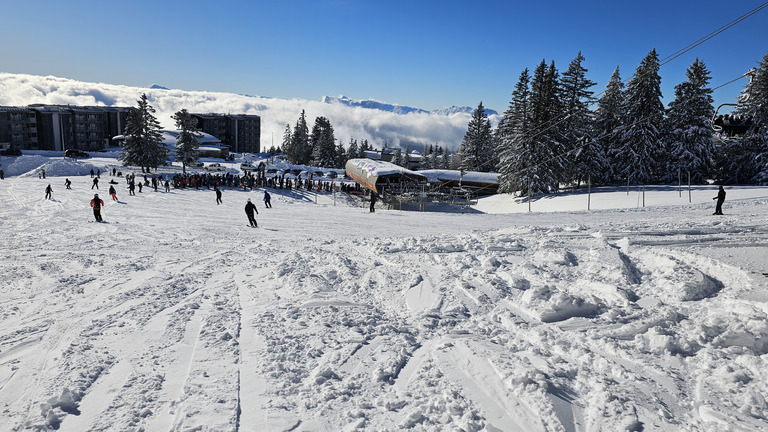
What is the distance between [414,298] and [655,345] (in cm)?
432

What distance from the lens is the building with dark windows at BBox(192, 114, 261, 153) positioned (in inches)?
4090

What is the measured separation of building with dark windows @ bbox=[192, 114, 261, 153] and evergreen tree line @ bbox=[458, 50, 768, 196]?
282 feet

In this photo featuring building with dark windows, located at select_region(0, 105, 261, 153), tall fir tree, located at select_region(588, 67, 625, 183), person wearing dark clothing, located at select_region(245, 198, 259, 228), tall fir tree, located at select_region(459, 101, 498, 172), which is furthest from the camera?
building with dark windows, located at select_region(0, 105, 261, 153)

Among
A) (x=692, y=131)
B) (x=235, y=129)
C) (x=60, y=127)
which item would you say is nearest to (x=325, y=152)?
(x=235, y=129)

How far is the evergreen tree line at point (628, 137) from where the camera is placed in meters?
35.0

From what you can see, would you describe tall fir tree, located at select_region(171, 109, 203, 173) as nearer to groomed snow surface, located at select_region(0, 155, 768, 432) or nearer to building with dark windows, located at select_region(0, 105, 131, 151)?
building with dark windows, located at select_region(0, 105, 131, 151)

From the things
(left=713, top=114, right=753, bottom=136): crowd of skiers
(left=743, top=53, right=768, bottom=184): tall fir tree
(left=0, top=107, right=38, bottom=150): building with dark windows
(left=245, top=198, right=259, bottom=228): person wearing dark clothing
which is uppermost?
(left=0, top=107, right=38, bottom=150): building with dark windows

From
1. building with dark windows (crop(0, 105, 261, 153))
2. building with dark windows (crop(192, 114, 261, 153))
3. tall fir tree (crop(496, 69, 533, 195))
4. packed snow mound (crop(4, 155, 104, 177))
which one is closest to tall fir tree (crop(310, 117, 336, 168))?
building with dark windows (crop(192, 114, 261, 153))

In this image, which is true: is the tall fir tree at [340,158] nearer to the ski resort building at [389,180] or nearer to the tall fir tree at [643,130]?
the ski resort building at [389,180]

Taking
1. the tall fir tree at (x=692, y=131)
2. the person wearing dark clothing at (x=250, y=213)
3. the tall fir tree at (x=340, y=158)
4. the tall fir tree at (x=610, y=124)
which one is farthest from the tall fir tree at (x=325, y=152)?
the person wearing dark clothing at (x=250, y=213)

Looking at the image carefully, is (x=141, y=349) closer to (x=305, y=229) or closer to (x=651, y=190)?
(x=305, y=229)

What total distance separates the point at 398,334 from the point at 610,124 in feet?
131

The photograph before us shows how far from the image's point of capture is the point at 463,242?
13.4m

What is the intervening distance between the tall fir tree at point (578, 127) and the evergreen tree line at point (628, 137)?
86 mm
